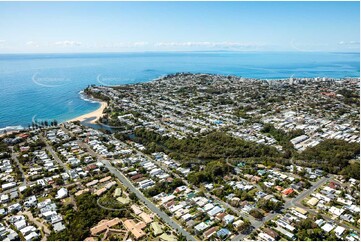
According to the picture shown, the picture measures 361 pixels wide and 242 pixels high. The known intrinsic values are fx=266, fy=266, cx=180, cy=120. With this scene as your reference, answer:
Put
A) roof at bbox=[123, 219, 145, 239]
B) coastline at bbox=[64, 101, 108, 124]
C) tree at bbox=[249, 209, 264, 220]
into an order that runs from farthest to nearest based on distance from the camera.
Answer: coastline at bbox=[64, 101, 108, 124], tree at bbox=[249, 209, 264, 220], roof at bbox=[123, 219, 145, 239]

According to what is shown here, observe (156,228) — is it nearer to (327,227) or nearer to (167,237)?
(167,237)

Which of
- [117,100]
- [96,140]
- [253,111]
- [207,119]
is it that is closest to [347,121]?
[253,111]

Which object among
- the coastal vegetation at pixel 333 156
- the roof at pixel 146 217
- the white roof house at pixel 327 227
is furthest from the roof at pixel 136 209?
the coastal vegetation at pixel 333 156

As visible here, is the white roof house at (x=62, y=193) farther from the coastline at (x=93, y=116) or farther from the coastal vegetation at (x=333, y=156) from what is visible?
the coastal vegetation at (x=333, y=156)

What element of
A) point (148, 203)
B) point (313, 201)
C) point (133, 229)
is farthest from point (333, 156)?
point (133, 229)

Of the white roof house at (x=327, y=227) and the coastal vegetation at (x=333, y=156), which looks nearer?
the white roof house at (x=327, y=227)

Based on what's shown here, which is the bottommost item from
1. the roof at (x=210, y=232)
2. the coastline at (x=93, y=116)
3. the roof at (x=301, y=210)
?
the roof at (x=210, y=232)

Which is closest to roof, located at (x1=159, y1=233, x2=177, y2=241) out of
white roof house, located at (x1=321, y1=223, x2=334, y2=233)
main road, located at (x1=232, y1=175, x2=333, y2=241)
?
main road, located at (x1=232, y1=175, x2=333, y2=241)

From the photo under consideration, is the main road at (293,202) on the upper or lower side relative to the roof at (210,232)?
upper

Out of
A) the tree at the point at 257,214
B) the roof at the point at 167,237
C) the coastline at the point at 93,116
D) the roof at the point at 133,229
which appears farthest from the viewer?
the coastline at the point at 93,116

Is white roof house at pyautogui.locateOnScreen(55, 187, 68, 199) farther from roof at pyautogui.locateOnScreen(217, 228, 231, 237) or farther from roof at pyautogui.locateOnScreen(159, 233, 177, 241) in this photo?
roof at pyautogui.locateOnScreen(217, 228, 231, 237)

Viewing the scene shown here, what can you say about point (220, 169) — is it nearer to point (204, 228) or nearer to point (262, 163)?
point (262, 163)
